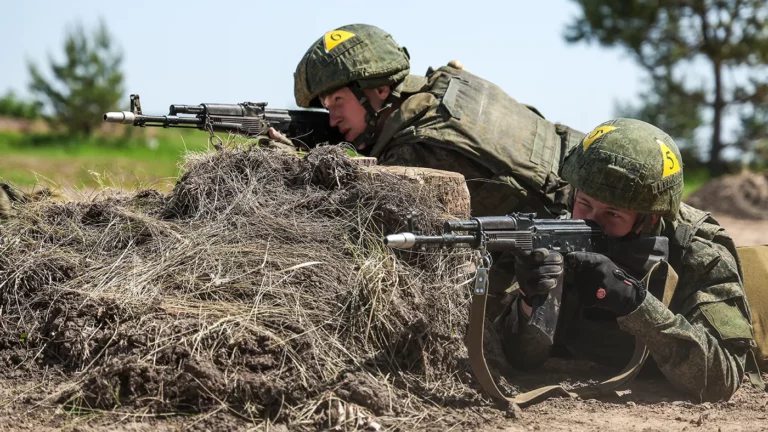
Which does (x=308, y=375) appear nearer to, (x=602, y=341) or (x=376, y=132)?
(x=602, y=341)

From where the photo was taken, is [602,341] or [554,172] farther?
[554,172]

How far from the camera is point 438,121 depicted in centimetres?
611

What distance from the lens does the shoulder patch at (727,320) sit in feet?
15.6

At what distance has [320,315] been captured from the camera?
13.9 ft

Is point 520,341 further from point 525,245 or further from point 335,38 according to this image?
point 335,38

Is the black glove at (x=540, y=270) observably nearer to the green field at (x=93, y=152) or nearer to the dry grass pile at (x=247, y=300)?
the dry grass pile at (x=247, y=300)

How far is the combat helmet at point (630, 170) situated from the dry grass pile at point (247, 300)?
79cm

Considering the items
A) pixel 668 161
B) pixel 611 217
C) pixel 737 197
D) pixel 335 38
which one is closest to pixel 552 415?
pixel 611 217

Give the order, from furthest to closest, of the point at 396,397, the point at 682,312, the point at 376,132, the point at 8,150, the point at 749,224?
the point at 8,150
the point at 749,224
the point at 376,132
the point at 682,312
the point at 396,397

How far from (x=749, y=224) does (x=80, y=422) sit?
15.0 metres

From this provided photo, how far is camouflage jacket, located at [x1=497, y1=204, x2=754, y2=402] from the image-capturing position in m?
4.55

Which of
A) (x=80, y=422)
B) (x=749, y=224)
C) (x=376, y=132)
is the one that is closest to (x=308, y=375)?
(x=80, y=422)

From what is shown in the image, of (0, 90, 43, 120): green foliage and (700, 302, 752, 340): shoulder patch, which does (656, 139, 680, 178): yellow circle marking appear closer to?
(700, 302, 752, 340): shoulder patch

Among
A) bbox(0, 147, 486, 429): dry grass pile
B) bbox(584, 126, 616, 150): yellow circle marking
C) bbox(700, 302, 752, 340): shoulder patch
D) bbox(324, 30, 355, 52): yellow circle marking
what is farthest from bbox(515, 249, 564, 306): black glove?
bbox(324, 30, 355, 52): yellow circle marking
